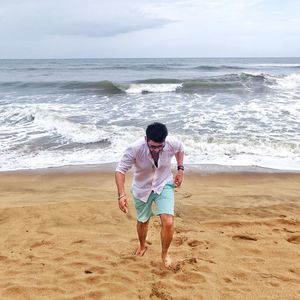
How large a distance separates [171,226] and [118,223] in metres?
1.66

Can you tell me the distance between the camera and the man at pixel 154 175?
351 cm

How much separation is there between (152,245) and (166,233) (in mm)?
754

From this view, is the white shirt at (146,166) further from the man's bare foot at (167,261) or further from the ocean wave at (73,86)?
the ocean wave at (73,86)

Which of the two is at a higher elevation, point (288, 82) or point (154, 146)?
point (154, 146)

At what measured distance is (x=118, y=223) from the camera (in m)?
5.15

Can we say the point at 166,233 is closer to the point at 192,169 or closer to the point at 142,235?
the point at 142,235

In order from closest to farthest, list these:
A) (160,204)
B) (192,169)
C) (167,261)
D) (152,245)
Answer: (160,204) → (167,261) → (152,245) → (192,169)

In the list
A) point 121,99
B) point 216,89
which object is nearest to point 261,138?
point 121,99

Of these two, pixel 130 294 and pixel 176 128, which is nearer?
pixel 130 294

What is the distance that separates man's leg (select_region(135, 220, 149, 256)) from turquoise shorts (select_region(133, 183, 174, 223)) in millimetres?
99

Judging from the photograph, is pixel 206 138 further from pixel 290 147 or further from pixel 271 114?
pixel 271 114

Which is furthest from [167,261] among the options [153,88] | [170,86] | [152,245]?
[170,86]

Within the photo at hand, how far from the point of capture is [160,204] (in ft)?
12.0

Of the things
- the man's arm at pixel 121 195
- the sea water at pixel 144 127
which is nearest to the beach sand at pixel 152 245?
the man's arm at pixel 121 195
